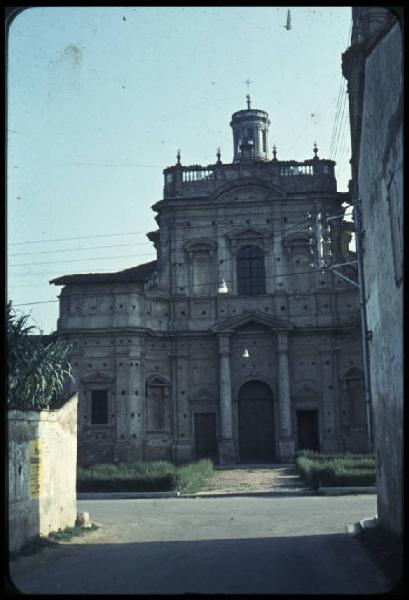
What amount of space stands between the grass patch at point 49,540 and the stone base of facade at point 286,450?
688 inches

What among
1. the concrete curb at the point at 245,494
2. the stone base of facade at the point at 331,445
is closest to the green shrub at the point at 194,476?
the concrete curb at the point at 245,494

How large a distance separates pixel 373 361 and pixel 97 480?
1257 centimetres

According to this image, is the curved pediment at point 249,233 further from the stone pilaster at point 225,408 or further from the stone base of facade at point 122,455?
the stone base of facade at point 122,455

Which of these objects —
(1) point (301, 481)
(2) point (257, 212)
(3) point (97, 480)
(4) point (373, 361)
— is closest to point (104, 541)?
(4) point (373, 361)

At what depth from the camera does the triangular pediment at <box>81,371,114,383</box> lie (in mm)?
33250

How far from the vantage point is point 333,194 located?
117 ft

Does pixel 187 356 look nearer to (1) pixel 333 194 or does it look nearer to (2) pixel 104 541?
(1) pixel 333 194

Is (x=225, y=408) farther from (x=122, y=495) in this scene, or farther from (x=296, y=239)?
(x=122, y=495)

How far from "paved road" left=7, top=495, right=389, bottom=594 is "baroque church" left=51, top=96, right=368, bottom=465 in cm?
1337

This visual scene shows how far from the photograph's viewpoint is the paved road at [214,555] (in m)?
9.52

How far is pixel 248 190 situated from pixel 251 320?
20.6ft

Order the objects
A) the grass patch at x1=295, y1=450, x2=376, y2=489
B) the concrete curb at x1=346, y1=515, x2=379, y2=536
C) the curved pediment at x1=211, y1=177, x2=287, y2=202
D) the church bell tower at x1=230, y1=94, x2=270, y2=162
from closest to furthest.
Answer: the concrete curb at x1=346, y1=515, x2=379, y2=536 → the grass patch at x1=295, y1=450, x2=376, y2=489 → the curved pediment at x1=211, y1=177, x2=287, y2=202 → the church bell tower at x1=230, y1=94, x2=270, y2=162

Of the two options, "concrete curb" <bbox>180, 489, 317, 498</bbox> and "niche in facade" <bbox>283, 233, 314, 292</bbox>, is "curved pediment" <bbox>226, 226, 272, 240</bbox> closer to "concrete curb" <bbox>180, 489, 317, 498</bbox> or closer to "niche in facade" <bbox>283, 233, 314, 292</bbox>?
"niche in facade" <bbox>283, 233, 314, 292</bbox>

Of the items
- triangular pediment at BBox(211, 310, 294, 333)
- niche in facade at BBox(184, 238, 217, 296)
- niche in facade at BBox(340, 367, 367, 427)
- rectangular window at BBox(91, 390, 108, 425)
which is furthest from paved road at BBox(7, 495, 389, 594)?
niche in facade at BBox(184, 238, 217, 296)
